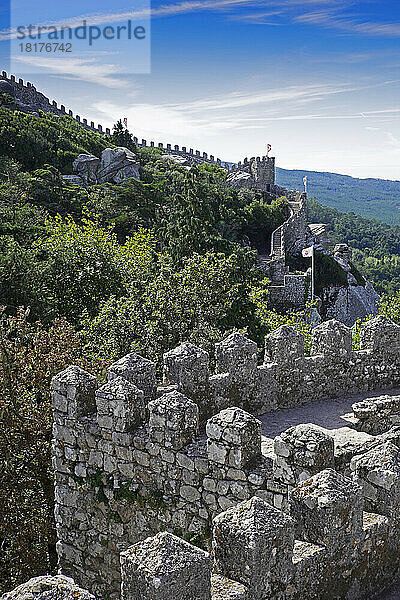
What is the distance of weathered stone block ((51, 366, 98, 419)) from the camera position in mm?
7699

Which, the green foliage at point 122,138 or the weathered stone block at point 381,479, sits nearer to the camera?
the weathered stone block at point 381,479

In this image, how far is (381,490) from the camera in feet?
15.8

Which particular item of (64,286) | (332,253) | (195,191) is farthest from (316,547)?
(332,253)

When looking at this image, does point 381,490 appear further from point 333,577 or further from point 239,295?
point 239,295

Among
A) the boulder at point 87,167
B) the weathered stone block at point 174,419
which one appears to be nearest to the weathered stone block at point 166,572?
the weathered stone block at point 174,419

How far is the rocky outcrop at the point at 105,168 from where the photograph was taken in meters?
61.9

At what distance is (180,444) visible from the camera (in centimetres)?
677

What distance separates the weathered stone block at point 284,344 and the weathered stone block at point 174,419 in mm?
2882

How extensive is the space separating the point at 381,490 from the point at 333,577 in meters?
0.76

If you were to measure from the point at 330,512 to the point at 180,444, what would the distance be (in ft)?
8.71

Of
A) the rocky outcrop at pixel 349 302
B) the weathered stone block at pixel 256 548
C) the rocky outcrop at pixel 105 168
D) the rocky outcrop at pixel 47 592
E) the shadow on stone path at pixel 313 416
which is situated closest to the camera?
the rocky outcrop at pixel 47 592

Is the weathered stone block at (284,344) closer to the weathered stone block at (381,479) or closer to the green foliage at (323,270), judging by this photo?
the weathered stone block at (381,479)

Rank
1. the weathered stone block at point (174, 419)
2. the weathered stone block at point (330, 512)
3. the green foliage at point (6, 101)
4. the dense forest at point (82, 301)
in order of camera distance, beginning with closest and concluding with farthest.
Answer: the weathered stone block at point (330, 512) → the weathered stone block at point (174, 419) → the dense forest at point (82, 301) → the green foliage at point (6, 101)

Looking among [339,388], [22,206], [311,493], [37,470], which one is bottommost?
[37,470]
